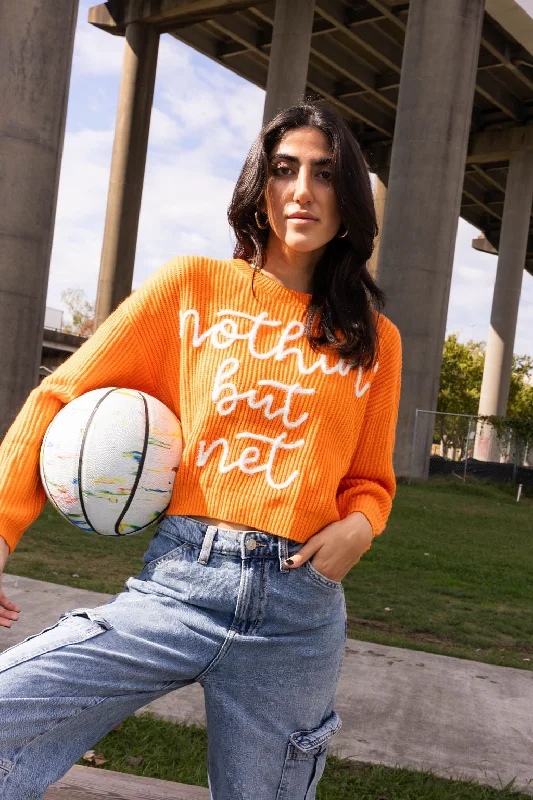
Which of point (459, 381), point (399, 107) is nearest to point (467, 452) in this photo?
point (399, 107)

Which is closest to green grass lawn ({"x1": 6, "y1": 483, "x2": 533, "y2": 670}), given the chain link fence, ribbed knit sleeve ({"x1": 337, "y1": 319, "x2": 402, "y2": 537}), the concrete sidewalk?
the concrete sidewalk

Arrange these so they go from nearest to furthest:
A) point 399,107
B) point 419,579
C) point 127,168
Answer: point 419,579
point 399,107
point 127,168

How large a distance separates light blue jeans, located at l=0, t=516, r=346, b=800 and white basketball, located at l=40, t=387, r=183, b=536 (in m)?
0.12

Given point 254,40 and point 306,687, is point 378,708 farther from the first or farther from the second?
point 254,40

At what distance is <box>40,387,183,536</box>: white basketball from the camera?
2105 mm

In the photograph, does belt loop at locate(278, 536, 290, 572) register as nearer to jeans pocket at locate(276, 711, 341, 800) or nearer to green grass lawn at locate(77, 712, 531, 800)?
jeans pocket at locate(276, 711, 341, 800)

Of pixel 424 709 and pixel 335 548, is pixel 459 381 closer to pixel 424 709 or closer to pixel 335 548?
pixel 424 709

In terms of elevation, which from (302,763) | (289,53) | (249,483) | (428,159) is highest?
(289,53)

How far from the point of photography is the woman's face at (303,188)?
7.49 ft

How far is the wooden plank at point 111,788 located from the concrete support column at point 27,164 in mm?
12872

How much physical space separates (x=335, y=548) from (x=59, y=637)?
26.9 inches

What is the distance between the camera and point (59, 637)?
1.90 metres

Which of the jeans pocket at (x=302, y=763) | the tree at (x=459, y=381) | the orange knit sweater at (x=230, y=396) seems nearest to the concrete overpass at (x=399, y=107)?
the orange knit sweater at (x=230, y=396)

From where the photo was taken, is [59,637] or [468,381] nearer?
[59,637]
